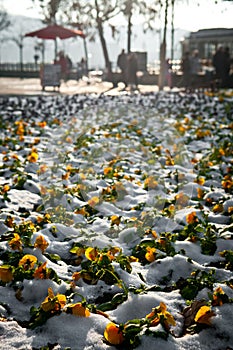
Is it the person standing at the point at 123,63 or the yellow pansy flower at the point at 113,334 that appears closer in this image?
the yellow pansy flower at the point at 113,334

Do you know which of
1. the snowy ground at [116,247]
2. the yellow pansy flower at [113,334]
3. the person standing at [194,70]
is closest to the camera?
the yellow pansy flower at [113,334]

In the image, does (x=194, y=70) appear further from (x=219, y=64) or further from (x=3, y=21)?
(x=3, y=21)

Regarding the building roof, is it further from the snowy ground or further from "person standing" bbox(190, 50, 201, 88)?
the snowy ground

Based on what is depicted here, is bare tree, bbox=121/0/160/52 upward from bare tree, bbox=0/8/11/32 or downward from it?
downward

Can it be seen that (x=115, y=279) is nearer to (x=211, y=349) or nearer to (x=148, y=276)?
(x=148, y=276)

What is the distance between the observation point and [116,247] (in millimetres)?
3072

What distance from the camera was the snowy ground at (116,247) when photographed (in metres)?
2.26

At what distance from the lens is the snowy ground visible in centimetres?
226

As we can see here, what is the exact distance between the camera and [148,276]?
2.89 metres

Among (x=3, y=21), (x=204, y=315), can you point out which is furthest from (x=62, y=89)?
(x=3, y=21)

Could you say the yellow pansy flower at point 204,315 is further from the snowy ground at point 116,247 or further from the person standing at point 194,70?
the person standing at point 194,70

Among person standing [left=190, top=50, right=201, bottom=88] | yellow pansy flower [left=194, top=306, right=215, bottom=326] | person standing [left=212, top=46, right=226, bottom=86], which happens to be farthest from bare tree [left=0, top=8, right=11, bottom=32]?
yellow pansy flower [left=194, top=306, right=215, bottom=326]

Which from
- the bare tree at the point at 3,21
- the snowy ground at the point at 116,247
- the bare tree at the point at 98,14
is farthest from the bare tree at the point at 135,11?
the bare tree at the point at 3,21

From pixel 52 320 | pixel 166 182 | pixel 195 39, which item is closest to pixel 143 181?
pixel 166 182
